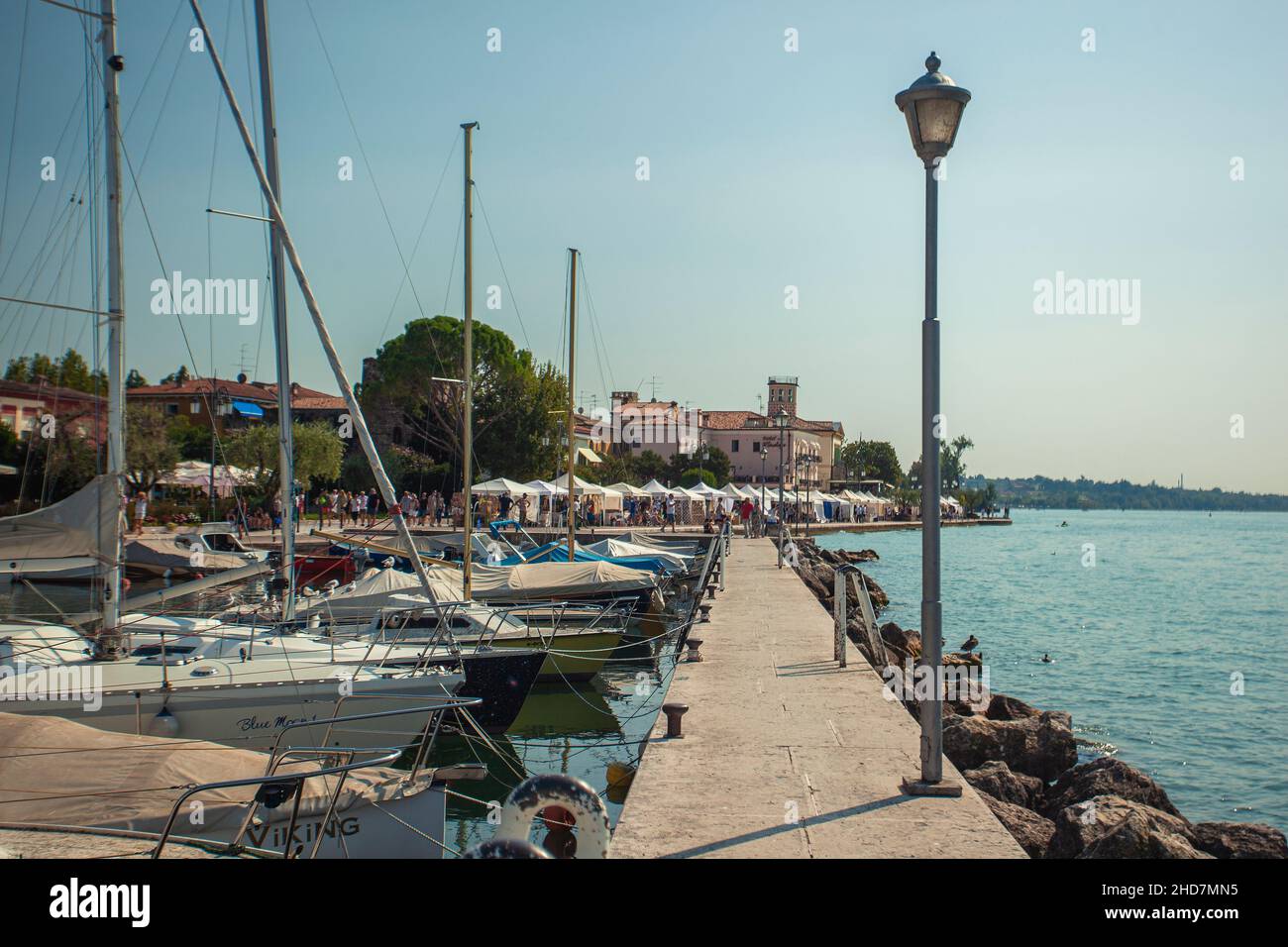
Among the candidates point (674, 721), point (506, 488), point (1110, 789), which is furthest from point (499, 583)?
point (506, 488)

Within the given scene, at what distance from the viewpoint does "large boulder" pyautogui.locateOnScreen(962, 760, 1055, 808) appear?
11.8m

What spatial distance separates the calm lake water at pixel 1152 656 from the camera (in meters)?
17.8

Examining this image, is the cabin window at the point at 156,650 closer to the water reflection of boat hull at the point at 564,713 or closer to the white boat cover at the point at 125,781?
the white boat cover at the point at 125,781

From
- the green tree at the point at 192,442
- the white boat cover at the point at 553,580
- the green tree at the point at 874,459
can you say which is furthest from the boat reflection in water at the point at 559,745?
the green tree at the point at 874,459

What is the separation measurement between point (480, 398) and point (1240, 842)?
186 feet

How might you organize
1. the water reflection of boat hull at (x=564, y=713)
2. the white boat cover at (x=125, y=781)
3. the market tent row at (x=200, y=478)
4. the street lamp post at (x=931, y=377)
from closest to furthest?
the white boat cover at (x=125, y=781) → the street lamp post at (x=931, y=377) → the water reflection of boat hull at (x=564, y=713) → the market tent row at (x=200, y=478)

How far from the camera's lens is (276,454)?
51.3 m

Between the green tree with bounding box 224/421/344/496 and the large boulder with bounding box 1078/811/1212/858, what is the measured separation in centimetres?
4568

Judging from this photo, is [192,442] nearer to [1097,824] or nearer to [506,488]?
[506,488]

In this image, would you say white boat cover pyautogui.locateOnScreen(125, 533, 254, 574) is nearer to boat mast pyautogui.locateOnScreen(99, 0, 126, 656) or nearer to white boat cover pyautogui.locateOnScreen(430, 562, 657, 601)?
white boat cover pyautogui.locateOnScreen(430, 562, 657, 601)

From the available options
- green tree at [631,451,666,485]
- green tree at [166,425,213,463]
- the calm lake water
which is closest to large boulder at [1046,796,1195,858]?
the calm lake water

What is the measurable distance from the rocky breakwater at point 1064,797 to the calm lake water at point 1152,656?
7.48 feet
